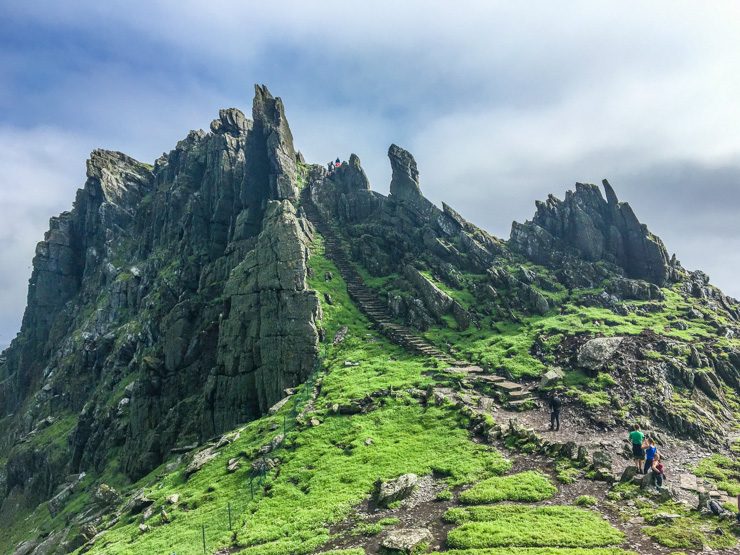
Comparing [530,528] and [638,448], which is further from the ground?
[638,448]

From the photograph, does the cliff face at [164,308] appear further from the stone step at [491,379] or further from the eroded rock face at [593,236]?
the eroded rock face at [593,236]

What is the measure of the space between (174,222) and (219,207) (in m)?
27.0

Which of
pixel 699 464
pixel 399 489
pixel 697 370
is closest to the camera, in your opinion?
pixel 399 489

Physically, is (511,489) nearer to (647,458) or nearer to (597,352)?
(647,458)

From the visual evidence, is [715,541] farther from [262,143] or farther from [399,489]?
[262,143]

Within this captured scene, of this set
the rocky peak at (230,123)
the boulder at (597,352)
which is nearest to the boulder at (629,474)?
the boulder at (597,352)

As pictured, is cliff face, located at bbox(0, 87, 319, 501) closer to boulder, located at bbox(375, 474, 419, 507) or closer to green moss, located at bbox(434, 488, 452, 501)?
boulder, located at bbox(375, 474, 419, 507)

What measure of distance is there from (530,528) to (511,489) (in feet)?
15.9

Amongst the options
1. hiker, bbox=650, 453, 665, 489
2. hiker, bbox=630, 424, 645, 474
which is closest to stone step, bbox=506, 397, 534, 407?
hiker, bbox=630, 424, 645, 474

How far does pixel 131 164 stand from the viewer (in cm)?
17775

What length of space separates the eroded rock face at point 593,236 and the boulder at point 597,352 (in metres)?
34.5

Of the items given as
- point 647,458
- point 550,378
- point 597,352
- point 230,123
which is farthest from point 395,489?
point 230,123

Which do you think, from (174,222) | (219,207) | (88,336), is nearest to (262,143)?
(219,207)

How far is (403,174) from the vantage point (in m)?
106
